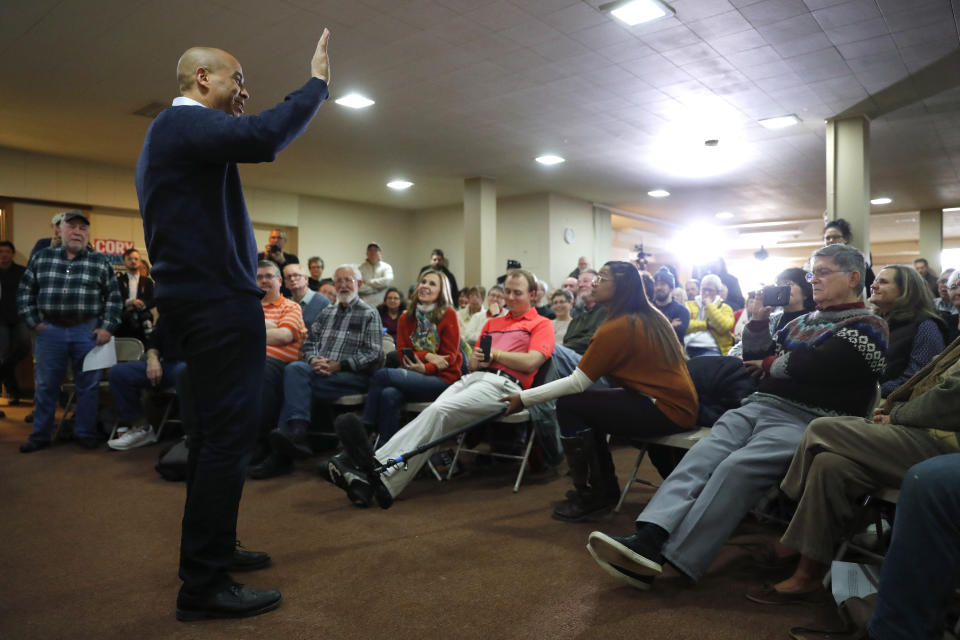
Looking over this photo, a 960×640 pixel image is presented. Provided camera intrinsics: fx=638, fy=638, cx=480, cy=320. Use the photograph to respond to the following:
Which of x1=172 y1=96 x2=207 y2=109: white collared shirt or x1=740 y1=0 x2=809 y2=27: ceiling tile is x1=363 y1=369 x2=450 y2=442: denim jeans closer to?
x1=172 y1=96 x2=207 y2=109: white collared shirt

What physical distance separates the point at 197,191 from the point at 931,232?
1509 cm

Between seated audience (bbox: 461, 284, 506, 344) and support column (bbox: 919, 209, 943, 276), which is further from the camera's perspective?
support column (bbox: 919, 209, 943, 276)

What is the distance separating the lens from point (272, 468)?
A: 3.79 metres

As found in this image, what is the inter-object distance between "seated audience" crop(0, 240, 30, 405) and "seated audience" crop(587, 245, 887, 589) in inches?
262

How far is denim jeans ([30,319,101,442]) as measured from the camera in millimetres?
4613

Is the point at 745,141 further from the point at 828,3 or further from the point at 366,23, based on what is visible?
the point at 366,23

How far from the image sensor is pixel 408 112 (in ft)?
22.5

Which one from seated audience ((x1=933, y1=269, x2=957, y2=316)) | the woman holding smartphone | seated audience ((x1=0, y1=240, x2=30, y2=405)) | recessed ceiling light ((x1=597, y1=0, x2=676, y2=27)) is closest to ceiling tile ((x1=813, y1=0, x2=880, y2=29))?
recessed ceiling light ((x1=597, y1=0, x2=676, y2=27))

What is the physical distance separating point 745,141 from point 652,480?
229 inches

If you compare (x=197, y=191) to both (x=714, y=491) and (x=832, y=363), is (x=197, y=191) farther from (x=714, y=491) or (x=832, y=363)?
(x=832, y=363)

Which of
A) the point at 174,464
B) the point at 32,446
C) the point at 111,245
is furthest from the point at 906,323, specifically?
the point at 111,245

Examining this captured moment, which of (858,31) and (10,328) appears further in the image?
(10,328)

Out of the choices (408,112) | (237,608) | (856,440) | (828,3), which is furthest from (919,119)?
(237,608)

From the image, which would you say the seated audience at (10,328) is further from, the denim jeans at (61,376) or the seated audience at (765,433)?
the seated audience at (765,433)
